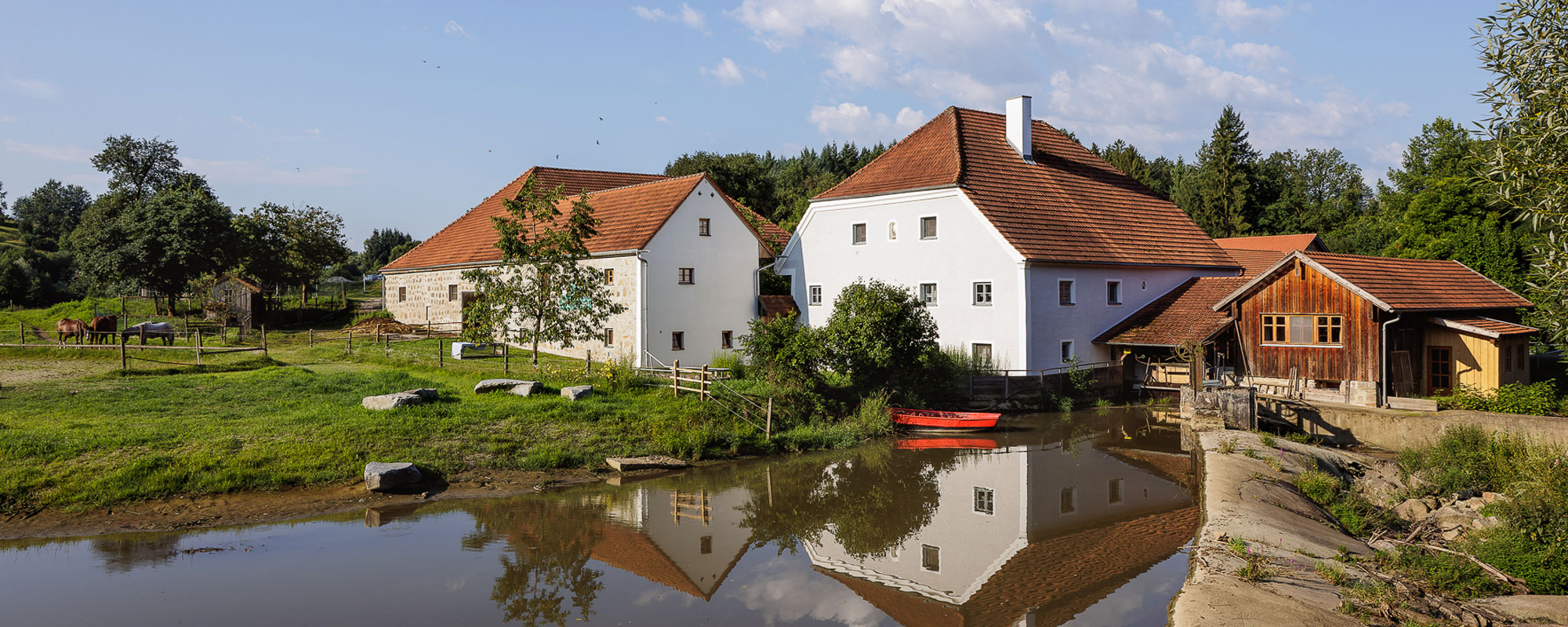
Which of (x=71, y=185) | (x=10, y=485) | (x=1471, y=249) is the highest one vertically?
(x=71, y=185)

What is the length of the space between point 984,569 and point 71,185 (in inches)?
4496

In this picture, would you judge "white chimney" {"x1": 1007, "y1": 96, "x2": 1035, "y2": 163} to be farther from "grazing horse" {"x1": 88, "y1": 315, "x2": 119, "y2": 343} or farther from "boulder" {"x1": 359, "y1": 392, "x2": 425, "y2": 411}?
"grazing horse" {"x1": 88, "y1": 315, "x2": 119, "y2": 343}

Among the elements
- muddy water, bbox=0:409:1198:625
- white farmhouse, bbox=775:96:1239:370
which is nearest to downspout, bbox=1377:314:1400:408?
white farmhouse, bbox=775:96:1239:370

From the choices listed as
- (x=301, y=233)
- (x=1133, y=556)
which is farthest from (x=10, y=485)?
(x=301, y=233)

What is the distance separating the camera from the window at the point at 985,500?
16.1 metres

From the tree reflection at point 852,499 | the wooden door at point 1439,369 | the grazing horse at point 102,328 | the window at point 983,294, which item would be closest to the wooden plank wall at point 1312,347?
the wooden door at point 1439,369

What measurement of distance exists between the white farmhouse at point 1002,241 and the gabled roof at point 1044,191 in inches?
2.3

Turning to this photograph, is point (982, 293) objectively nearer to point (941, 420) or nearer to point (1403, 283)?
point (941, 420)

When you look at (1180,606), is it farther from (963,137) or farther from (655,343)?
(963,137)

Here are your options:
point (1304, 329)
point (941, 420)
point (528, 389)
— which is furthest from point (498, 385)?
point (1304, 329)

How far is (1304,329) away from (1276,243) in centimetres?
3052

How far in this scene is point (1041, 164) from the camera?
108 feet

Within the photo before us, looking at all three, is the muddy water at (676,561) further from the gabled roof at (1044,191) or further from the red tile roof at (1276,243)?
the red tile roof at (1276,243)

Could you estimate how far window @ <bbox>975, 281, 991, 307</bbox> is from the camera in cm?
2802
